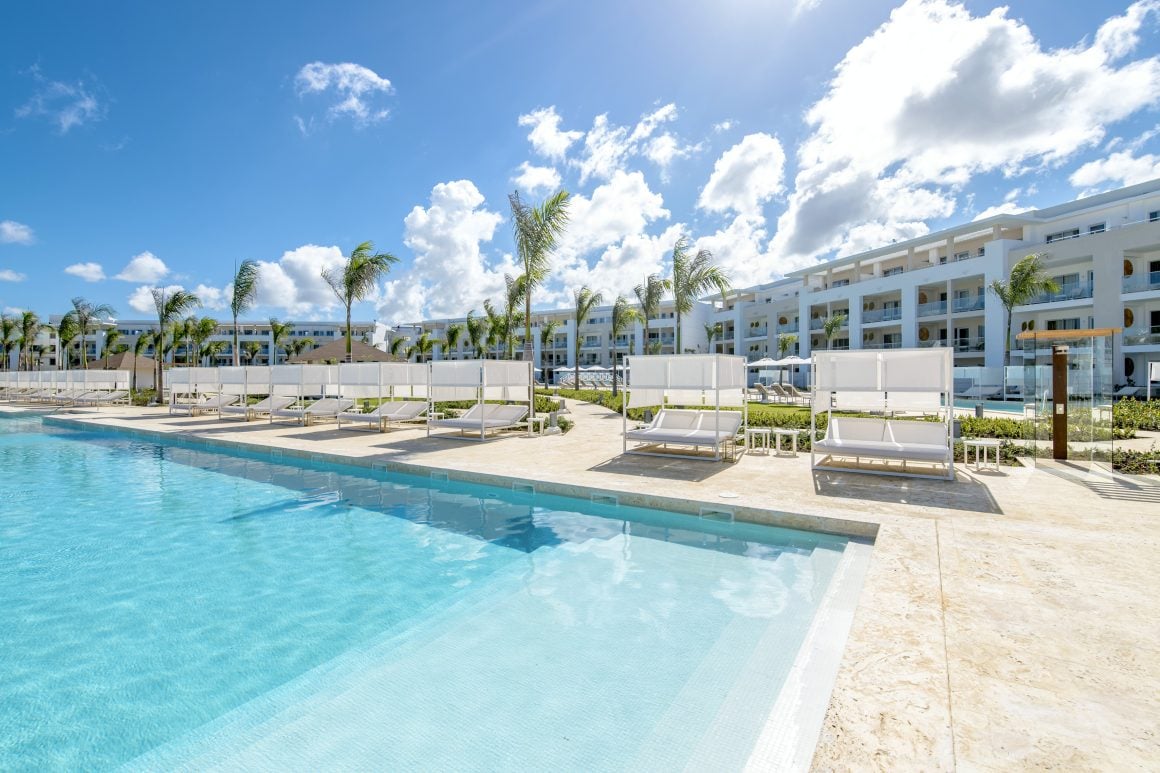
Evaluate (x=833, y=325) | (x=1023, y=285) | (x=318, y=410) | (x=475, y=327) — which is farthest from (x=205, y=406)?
(x=833, y=325)

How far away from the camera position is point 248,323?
8662 centimetres

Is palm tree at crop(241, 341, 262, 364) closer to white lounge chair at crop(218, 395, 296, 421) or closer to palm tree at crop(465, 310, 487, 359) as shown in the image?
palm tree at crop(465, 310, 487, 359)

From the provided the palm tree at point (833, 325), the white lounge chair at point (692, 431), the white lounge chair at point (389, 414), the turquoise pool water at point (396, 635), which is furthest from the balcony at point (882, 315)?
the turquoise pool water at point (396, 635)

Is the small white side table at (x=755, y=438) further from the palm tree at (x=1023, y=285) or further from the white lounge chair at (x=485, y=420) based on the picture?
the palm tree at (x=1023, y=285)

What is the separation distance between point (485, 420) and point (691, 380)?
223 inches

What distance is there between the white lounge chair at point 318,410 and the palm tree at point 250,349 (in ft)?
231

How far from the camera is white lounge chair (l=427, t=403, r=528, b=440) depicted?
13.2m

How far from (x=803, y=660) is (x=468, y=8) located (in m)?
14.5

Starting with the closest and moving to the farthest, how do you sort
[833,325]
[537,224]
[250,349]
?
[537,224] < [833,325] < [250,349]

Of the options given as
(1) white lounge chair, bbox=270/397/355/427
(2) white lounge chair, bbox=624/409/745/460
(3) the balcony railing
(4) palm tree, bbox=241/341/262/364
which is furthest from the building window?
(4) palm tree, bbox=241/341/262/364

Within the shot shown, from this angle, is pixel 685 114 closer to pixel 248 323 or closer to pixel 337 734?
pixel 337 734

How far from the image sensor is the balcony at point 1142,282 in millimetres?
25891

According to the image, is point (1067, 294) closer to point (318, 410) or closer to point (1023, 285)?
point (1023, 285)

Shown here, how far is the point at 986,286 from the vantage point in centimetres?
3200
